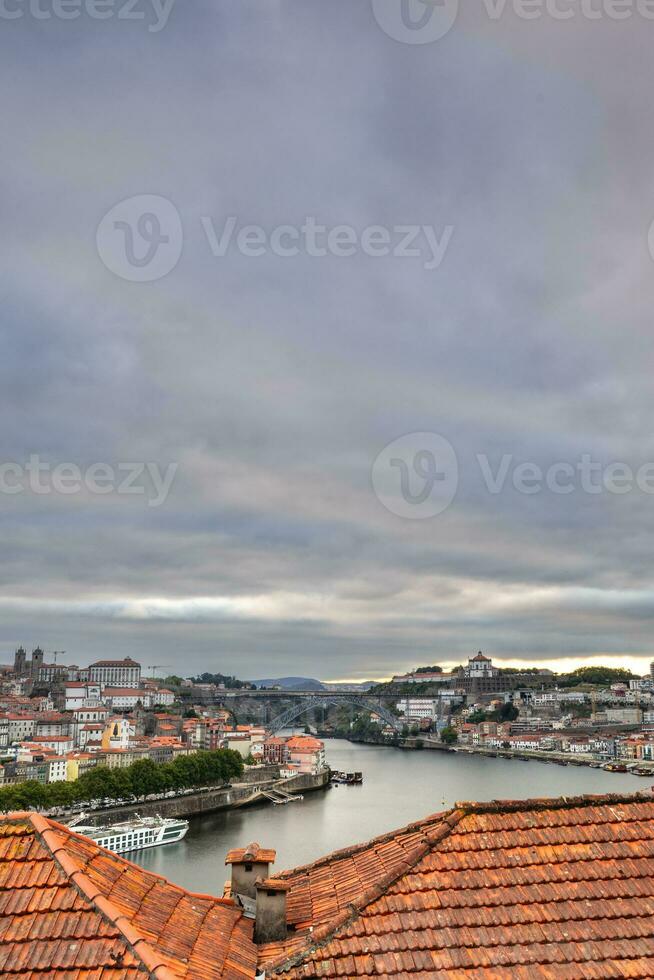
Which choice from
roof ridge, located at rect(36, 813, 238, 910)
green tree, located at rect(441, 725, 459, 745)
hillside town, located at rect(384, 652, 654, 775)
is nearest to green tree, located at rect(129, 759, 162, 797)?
roof ridge, located at rect(36, 813, 238, 910)

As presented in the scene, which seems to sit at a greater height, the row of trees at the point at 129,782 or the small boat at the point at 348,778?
the row of trees at the point at 129,782

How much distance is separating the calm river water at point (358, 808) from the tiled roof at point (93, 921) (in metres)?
15.2

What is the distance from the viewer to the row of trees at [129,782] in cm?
2578

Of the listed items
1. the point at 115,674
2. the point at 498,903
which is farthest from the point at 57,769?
→ the point at 115,674

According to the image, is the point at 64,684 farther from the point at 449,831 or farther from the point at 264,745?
the point at 449,831

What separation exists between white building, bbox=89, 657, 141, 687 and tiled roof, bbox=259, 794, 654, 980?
82750 mm

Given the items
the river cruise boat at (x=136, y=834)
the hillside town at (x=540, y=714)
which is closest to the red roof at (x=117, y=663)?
the hillside town at (x=540, y=714)

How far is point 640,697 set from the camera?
9062cm

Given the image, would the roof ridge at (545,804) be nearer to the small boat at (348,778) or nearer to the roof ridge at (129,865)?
the roof ridge at (129,865)

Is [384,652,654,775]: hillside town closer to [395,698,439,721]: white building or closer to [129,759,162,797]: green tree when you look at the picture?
[395,698,439,721]: white building

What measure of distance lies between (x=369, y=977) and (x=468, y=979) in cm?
31

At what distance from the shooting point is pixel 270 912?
3162mm

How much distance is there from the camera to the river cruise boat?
22.9m

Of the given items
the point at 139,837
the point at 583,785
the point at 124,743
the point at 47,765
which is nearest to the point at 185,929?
the point at 139,837
